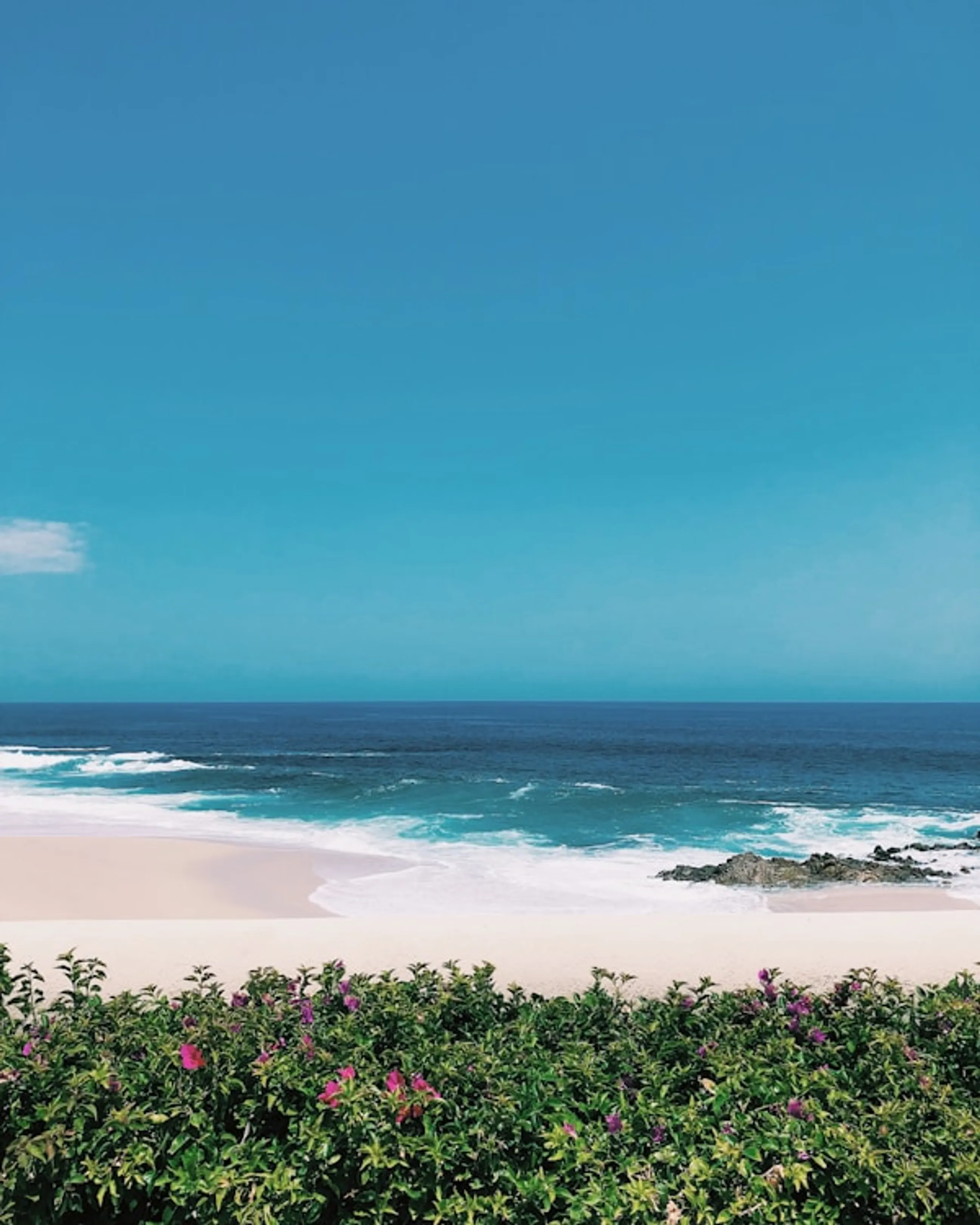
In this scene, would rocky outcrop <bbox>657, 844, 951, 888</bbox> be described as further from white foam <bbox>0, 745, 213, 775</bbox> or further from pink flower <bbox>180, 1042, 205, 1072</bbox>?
white foam <bbox>0, 745, 213, 775</bbox>

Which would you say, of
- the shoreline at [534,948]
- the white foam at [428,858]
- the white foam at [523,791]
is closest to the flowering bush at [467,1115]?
the shoreline at [534,948]

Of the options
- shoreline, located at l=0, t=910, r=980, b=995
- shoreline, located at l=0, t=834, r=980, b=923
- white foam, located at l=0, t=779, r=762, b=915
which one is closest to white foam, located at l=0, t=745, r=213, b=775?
white foam, located at l=0, t=779, r=762, b=915

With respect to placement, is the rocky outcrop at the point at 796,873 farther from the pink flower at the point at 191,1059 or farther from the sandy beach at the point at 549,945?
the pink flower at the point at 191,1059

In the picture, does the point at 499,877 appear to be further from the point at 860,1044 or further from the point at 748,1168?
the point at 748,1168

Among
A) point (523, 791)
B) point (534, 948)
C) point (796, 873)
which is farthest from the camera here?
point (523, 791)

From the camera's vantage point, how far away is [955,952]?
6203mm

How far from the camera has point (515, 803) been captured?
26875mm

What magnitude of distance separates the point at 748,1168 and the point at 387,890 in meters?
12.1

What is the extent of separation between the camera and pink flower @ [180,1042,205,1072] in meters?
3.87

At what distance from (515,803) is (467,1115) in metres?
23.6

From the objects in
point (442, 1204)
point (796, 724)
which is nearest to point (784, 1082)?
point (442, 1204)

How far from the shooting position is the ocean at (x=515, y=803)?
1569 cm

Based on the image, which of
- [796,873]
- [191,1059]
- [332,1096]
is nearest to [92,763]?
[796,873]

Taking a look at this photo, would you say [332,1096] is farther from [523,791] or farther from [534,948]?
[523,791]
